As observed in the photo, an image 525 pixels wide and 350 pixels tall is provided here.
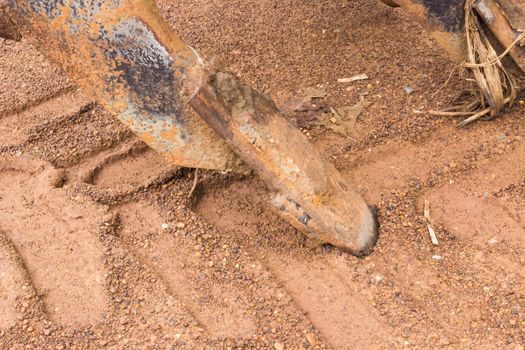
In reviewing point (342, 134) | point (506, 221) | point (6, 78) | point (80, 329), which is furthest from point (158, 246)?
point (6, 78)

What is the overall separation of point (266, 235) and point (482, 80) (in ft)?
3.43

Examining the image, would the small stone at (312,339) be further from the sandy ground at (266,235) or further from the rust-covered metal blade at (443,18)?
the rust-covered metal blade at (443,18)

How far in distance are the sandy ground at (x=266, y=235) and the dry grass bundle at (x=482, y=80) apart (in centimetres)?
7

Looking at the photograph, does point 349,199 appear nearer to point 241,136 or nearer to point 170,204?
point 241,136

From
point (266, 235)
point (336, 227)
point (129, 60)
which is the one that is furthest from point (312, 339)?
point (129, 60)

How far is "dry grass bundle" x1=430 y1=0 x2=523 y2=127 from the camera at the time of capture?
275 centimetres

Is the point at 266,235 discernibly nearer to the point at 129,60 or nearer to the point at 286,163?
the point at 286,163

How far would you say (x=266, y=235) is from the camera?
2.68 metres

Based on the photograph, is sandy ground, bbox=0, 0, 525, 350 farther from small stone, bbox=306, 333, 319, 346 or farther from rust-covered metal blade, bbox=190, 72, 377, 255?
rust-covered metal blade, bbox=190, 72, 377, 255

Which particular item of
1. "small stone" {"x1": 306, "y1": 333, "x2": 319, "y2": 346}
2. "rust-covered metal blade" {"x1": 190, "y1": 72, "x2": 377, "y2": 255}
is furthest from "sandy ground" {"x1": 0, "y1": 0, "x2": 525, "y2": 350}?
"rust-covered metal blade" {"x1": 190, "y1": 72, "x2": 377, "y2": 255}

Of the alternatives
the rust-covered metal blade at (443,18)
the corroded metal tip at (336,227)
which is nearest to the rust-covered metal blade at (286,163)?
the corroded metal tip at (336,227)

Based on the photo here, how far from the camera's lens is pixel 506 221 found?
2625 mm

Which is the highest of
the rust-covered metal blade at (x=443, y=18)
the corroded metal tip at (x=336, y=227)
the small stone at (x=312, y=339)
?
the rust-covered metal blade at (x=443, y=18)

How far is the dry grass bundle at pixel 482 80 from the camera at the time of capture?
2.75 m
